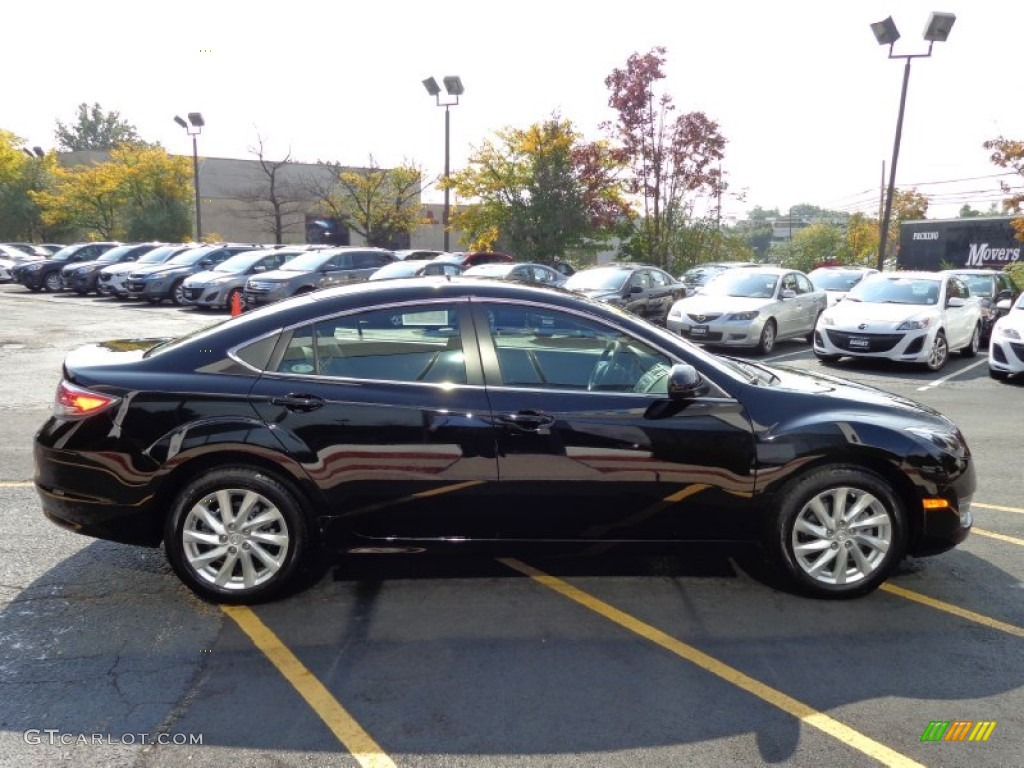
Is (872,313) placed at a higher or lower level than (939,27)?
lower

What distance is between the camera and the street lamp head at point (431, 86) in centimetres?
3206

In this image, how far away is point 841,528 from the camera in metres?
4.36

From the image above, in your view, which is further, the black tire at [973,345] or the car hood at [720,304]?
the black tire at [973,345]

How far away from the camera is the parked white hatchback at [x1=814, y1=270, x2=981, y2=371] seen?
12992 mm

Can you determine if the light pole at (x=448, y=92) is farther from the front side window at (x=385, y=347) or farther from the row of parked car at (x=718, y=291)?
the front side window at (x=385, y=347)

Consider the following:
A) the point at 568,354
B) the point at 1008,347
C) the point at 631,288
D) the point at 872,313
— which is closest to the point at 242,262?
the point at 631,288

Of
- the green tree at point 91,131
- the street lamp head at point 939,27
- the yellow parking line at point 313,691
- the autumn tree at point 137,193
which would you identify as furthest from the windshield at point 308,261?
the green tree at point 91,131

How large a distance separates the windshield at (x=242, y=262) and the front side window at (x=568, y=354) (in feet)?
65.1

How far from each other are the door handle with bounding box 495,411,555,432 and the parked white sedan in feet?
33.4

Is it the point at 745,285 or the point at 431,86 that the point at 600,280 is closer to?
the point at 745,285

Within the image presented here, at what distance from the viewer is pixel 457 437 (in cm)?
416

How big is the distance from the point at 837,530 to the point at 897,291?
37.2 ft

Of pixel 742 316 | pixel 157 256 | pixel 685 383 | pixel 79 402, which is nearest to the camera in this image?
pixel 685 383

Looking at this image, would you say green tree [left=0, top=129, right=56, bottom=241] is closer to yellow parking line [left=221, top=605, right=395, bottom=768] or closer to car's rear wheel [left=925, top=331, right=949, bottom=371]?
car's rear wheel [left=925, top=331, right=949, bottom=371]
